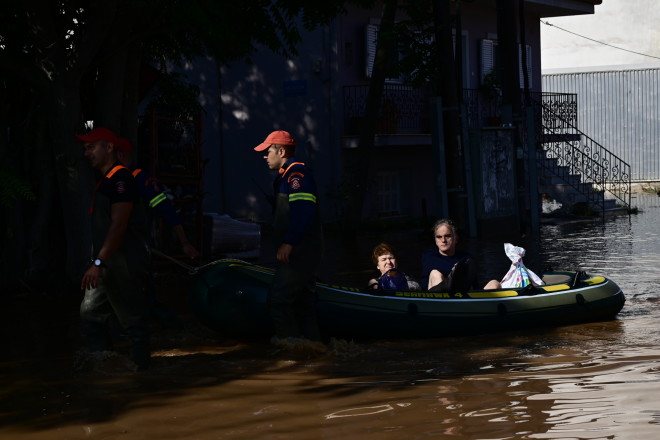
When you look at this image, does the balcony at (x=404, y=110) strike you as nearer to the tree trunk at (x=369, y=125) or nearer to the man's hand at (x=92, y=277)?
the tree trunk at (x=369, y=125)

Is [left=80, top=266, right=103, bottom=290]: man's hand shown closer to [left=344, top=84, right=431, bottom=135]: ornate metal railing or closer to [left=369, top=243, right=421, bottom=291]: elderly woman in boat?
[left=369, top=243, right=421, bottom=291]: elderly woman in boat

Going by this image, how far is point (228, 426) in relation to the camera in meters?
6.68

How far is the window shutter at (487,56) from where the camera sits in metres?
28.1

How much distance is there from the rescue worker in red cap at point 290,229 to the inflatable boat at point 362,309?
1.64 ft

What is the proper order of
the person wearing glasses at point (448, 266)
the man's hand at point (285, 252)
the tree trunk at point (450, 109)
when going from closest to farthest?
the man's hand at point (285, 252), the person wearing glasses at point (448, 266), the tree trunk at point (450, 109)

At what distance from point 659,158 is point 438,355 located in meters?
31.4

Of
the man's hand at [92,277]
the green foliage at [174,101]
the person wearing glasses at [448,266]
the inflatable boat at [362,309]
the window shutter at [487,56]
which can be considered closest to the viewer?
the man's hand at [92,277]

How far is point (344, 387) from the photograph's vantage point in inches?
303

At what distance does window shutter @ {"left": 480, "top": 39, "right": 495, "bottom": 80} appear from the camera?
92.2 ft

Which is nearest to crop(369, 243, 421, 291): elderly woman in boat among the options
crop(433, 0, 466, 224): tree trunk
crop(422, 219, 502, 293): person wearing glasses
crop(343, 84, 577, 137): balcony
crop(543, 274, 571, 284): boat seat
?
crop(422, 219, 502, 293): person wearing glasses

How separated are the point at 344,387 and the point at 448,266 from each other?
2753 mm

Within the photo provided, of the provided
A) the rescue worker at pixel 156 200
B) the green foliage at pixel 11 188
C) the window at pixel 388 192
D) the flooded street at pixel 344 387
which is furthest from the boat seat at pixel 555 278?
the window at pixel 388 192

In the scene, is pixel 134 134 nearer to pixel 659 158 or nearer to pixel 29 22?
pixel 29 22

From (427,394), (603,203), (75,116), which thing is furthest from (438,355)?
(603,203)
